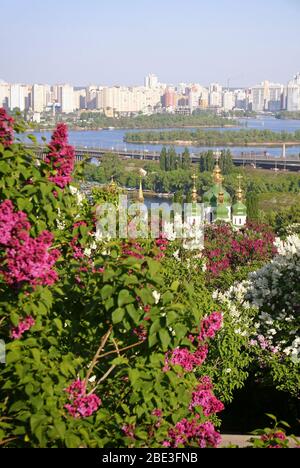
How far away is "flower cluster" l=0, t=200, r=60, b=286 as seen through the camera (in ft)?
6.81

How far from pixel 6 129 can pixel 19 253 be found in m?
0.57

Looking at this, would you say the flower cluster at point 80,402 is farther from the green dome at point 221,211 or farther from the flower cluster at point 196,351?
the green dome at point 221,211

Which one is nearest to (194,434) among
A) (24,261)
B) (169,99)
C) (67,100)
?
(24,261)

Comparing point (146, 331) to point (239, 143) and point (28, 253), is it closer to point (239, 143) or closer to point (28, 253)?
point (28, 253)

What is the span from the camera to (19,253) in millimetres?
2068

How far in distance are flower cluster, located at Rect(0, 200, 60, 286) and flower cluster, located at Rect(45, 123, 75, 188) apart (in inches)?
16.3

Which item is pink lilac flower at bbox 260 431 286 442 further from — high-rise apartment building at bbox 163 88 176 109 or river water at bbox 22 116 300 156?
high-rise apartment building at bbox 163 88 176 109

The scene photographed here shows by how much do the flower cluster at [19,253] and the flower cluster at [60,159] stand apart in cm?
41

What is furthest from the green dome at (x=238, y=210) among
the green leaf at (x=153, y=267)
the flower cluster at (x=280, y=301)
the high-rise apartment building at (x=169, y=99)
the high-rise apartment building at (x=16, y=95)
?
the high-rise apartment building at (x=169, y=99)

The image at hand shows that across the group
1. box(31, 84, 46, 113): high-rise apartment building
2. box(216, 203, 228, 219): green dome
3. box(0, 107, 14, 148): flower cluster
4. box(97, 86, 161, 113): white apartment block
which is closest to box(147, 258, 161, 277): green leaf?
box(0, 107, 14, 148): flower cluster

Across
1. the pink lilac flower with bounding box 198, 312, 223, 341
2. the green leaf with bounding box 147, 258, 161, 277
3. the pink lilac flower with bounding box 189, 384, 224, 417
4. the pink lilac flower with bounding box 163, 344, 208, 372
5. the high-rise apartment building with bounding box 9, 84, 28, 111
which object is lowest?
the high-rise apartment building with bounding box 9, 84, 28, 111

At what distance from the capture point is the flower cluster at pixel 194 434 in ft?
7.39

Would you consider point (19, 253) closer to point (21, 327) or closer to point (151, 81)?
point (21, 327)
